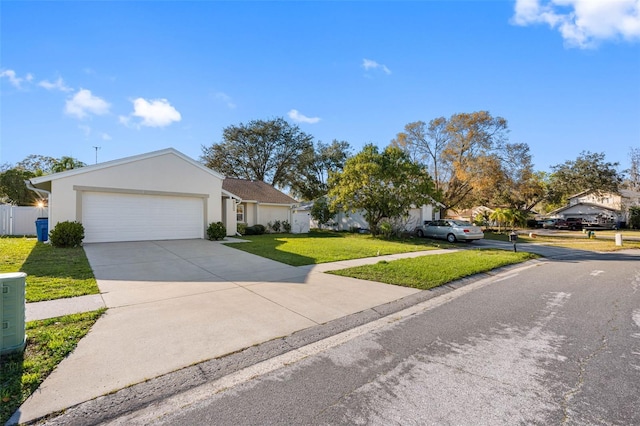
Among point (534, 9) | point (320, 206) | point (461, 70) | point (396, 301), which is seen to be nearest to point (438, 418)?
point (396, 301)

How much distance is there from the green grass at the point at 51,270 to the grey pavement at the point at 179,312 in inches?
13.1

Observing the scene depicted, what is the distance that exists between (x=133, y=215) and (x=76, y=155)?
2226cm

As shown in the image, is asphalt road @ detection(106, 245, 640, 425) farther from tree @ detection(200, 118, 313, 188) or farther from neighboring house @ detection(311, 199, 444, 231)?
tree @ detection(200, 118, 313, 188)

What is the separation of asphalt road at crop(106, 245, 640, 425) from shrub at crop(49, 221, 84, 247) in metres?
12.4

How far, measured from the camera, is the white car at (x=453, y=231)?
60.2 ft

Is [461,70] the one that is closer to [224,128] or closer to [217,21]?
[217,21]

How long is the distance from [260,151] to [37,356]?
3326 centimetres

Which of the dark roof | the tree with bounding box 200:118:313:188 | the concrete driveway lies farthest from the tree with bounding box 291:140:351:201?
the concrete driveway

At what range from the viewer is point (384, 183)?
60.2ft

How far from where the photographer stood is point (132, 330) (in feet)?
13.1

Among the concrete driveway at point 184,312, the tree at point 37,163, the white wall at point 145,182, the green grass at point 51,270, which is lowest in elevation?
the concrete driveway at point 184,312

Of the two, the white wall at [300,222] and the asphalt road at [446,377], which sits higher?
the white wall at [300,222]

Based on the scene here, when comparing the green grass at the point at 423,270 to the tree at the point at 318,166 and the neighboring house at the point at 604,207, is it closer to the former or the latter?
the tree at the point at 318,166

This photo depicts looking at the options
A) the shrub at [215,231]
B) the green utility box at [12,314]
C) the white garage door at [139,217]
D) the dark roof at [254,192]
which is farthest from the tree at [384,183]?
the green utility box at [12,314]
